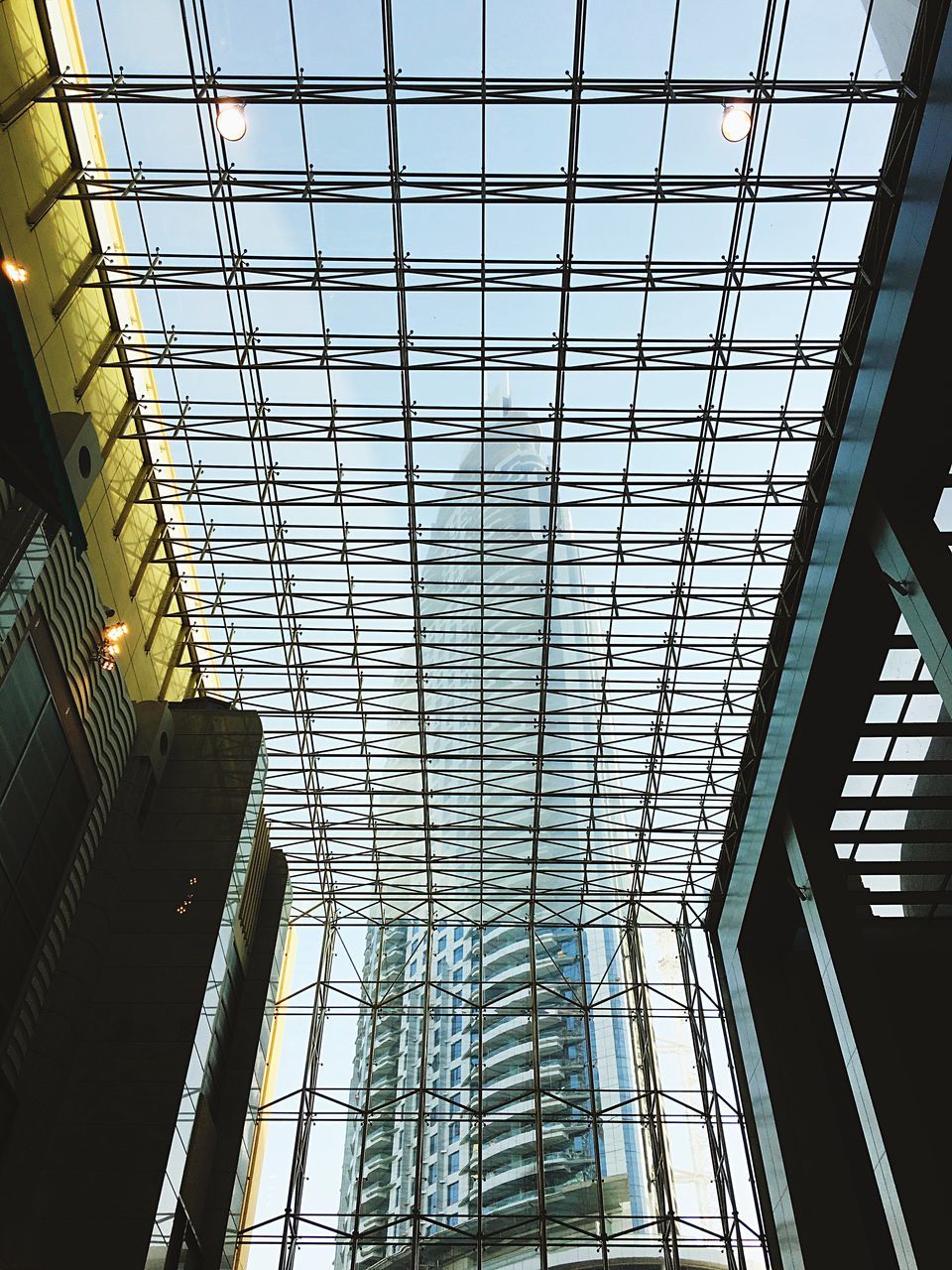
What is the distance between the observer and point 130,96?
2002cm

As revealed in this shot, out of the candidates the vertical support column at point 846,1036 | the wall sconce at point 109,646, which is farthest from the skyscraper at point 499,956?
the wall sconce at point 109,646

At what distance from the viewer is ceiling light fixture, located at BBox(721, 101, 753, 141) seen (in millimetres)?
19703

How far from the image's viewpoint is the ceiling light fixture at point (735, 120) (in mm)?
19703

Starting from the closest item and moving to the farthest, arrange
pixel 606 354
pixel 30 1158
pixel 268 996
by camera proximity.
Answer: pixel 30 1158 → pixel 606 354 → pixel 268 996

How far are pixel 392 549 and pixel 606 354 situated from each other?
24.7ft

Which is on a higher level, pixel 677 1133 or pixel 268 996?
pixel 268 996

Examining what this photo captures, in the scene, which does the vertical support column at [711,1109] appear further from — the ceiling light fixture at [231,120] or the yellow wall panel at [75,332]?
the ceiling light fixture at [231,120]

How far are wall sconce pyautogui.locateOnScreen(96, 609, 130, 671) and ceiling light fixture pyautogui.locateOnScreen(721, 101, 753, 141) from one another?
14.0 meters

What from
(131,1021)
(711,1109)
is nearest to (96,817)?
(131,1021)

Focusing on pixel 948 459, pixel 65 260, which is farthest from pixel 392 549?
pixel 948 459

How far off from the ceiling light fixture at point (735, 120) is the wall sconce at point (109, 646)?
1403 centimetres

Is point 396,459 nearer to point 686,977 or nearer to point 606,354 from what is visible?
point 606,354

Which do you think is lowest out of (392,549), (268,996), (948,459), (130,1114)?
(130,1114)

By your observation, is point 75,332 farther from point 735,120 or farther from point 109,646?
point 735,120
